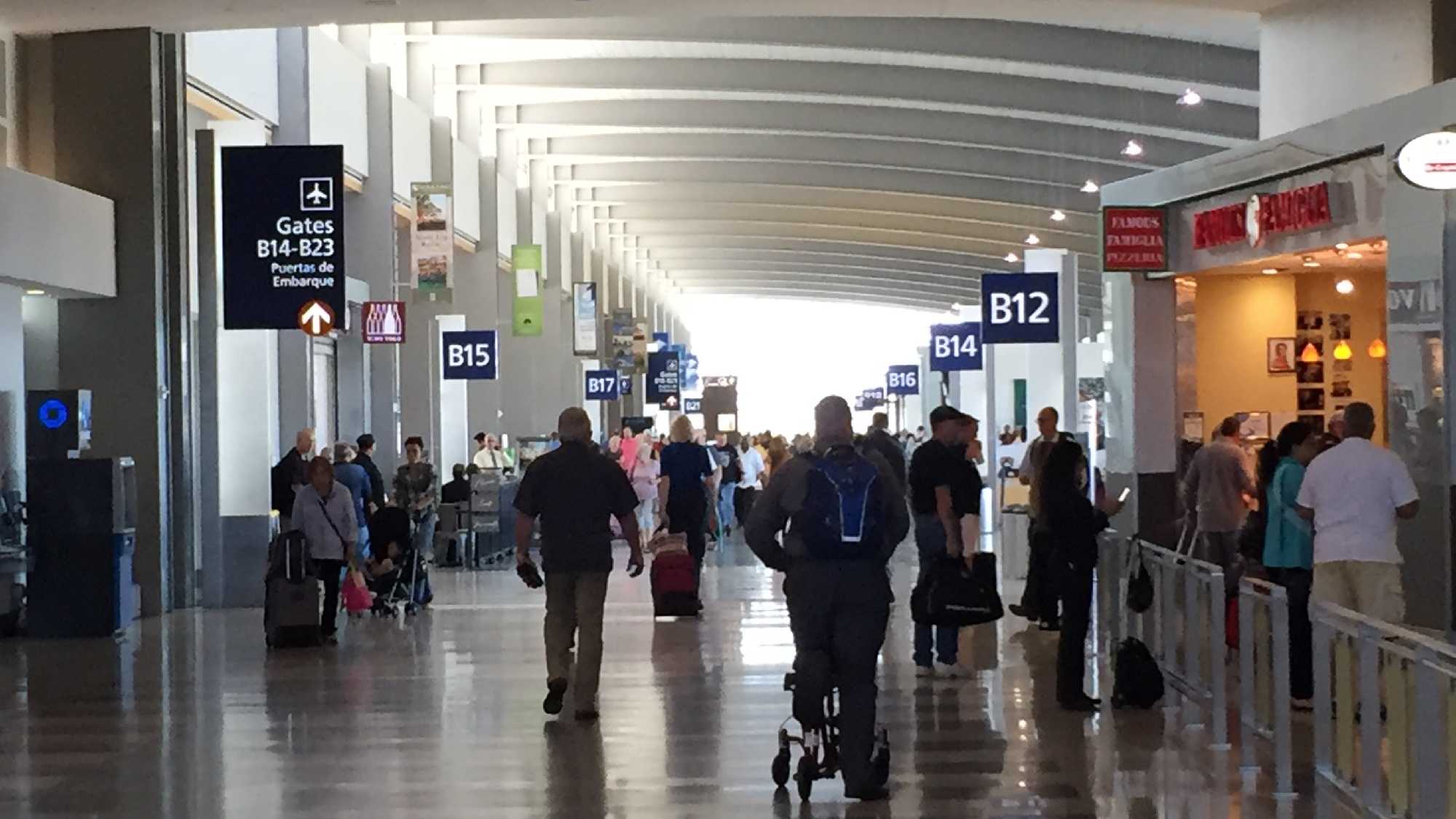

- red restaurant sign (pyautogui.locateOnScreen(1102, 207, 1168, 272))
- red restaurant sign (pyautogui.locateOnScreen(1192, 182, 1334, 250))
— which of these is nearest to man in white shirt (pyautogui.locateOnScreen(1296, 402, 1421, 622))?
red restaurant sign (pyautogui.locateOnScreen(1192, 182, 1334, 250))

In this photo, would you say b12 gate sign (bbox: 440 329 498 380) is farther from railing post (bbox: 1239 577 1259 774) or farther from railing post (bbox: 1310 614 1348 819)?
railing post (bbox: 1310 614 1348 819)

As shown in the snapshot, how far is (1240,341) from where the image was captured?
16.6m

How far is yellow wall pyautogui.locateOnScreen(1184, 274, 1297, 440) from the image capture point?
1645cm

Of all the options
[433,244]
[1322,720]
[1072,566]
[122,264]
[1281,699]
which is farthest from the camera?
[433,244]

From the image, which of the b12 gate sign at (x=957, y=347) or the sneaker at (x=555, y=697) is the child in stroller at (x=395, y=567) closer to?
the sneaker at (x=555, y=697)

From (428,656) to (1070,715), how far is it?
5251mm

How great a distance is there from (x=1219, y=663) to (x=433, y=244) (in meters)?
18.5

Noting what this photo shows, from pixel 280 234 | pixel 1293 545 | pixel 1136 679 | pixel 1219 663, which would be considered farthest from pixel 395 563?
pixel 1219 663

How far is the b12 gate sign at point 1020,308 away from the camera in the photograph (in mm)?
21578

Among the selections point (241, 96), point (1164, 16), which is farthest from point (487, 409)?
point (1164, 16)

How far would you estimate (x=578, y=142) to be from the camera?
4062 cm

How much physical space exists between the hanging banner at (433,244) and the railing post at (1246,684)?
60.3 ft

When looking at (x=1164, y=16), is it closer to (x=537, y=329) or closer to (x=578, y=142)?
(x=537, y=329)

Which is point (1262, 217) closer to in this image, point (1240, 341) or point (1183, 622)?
point (1240, 341)
